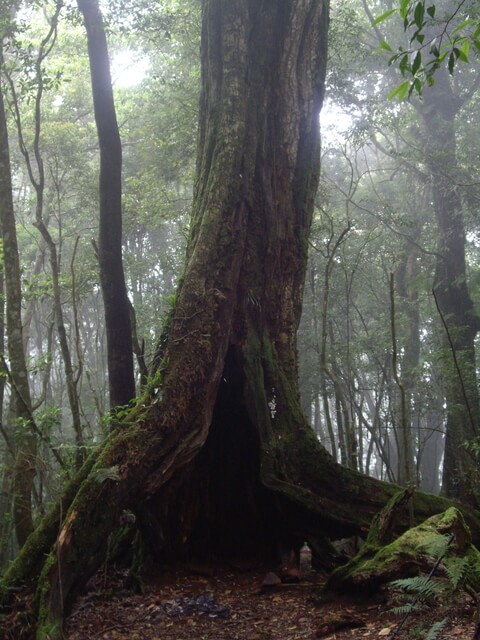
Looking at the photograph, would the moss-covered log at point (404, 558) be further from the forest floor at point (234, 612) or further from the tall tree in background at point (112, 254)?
the tall tree in background at point (112, 254)

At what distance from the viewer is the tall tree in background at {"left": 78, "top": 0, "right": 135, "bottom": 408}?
661cm

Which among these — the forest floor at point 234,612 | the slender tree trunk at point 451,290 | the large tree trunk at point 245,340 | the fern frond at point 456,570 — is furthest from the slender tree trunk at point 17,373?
the slender tree trunk at point 451,290

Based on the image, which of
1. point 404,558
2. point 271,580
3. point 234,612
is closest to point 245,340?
point 271,580

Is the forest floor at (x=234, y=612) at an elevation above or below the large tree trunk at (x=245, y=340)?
below

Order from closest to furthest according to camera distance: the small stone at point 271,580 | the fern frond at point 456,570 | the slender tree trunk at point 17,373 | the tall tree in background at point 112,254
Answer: the fern frond at point 456,570 < the small stone at point 271,580 < the slender tree trunk at point 17,373 < the tall tree in background at point 112,254

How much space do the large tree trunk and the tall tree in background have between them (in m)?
1.00

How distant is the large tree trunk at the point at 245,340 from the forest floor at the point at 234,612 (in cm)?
50

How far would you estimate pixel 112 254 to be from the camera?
22.0 feet

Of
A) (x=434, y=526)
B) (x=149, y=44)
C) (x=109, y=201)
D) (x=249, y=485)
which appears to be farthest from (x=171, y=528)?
(x=149, y=44)

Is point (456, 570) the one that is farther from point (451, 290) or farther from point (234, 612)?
point (451, 290)

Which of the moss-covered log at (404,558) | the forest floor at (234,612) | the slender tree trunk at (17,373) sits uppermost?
the slender tree trunk at (17,373)

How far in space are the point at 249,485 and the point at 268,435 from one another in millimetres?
752

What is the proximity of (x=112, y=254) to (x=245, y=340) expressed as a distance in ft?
6.14

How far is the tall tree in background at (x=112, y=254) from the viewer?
6.61 metres
